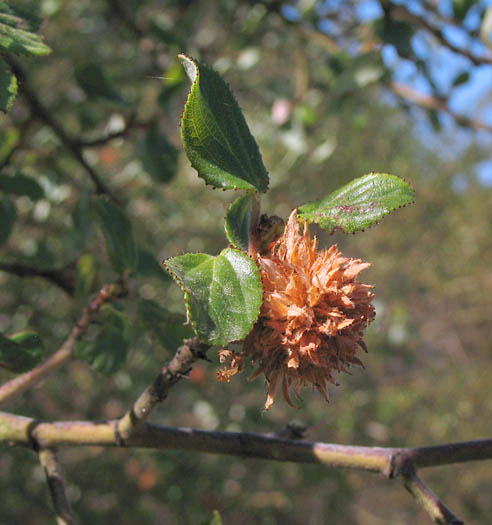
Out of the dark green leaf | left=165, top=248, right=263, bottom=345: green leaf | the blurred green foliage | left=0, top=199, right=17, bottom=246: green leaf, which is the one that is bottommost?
the blurred green foliage

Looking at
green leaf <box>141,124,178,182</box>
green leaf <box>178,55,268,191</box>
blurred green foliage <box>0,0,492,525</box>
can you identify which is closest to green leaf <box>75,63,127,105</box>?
blurred green foliage <box>0,0,492,525</box>

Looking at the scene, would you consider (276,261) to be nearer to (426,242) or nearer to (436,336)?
(426,242)

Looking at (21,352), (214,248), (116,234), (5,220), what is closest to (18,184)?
(5,220)

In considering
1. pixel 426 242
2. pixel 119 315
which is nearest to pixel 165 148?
pixel 119 315

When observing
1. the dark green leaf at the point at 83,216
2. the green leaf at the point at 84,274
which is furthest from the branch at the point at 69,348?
the dark green leaf at the point at 83,216

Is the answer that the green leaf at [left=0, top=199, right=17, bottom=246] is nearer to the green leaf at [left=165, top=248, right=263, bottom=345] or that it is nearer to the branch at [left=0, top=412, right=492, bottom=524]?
the branch at [left=0, top=412, right=492, bottom=524]
